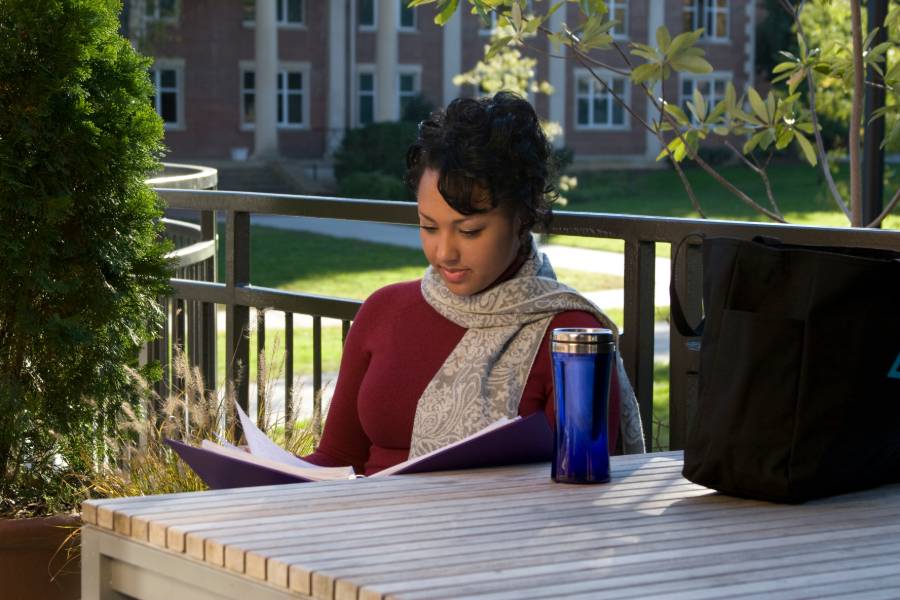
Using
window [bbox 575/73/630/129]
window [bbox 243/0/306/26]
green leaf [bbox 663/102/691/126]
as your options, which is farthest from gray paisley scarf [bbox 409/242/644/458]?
window [bbox 575/73/630/129]

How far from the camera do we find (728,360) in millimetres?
2139

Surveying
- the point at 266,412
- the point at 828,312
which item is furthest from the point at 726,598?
the point at 266,412

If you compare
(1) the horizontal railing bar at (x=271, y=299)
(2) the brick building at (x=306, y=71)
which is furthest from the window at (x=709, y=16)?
(1) the horizontal railing bar at (x=271, y=299)

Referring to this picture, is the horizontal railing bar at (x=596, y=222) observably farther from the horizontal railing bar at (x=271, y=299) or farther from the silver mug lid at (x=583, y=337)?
the silver mug lid at (x=583, y=337)

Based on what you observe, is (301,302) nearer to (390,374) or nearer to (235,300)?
(235,300)

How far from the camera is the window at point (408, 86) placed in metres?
43.3

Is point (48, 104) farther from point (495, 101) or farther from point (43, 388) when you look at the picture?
point (495, 101)

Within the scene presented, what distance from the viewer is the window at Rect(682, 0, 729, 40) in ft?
158

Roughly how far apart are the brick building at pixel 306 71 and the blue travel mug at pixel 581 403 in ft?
117

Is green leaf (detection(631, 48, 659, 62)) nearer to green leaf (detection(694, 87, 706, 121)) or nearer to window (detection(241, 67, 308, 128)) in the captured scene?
green leaf (detection(694, 87, 706, 121))

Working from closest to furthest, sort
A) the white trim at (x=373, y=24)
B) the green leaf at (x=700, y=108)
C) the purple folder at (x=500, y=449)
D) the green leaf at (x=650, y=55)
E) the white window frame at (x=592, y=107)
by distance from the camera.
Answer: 1. the purple folder at (x=500, y=449)
2. the green leaf at (x=650, y=55)
3. the green leaf at (x=700, y=108)
4. the white trim at (x=373, y=24)
5. the white window frame at (x=592, y=107)

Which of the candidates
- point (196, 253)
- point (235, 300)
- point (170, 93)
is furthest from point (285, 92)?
point (235, 300)

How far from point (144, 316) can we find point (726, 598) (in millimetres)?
3287

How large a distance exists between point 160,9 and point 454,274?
3741cm
